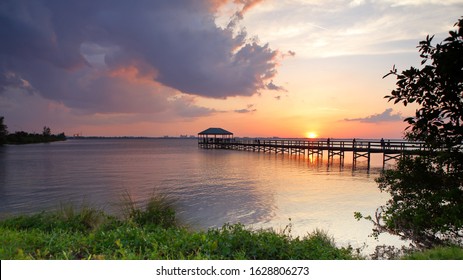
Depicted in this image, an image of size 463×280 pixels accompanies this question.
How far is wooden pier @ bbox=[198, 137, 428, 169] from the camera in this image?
24.1 m

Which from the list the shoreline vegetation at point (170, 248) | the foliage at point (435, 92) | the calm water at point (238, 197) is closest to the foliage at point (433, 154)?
the foliage at point (435, 92)

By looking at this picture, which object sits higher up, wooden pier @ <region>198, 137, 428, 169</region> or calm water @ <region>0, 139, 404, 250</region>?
wooden pier @ <region>198, 137, 428, 169</region>

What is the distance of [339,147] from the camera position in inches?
1190

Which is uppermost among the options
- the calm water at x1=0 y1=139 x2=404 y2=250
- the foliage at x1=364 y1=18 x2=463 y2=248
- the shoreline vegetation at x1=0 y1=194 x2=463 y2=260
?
the foliage at x1=364 y1=18 x2=463 y2=248

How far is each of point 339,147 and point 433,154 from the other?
26236 millimetres

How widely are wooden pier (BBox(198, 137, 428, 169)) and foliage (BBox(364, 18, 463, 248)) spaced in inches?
20.1

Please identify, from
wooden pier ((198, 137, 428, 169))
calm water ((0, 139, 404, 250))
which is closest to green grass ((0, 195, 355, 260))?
wooden pier ((198, 137, 428, 169))

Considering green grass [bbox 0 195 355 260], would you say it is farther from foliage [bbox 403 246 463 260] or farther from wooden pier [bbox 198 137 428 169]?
wooden pier [bbox 198 137 428 169]

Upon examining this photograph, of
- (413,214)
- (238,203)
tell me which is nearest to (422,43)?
(413,214)

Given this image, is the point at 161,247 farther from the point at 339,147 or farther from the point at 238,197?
the point at 339,147

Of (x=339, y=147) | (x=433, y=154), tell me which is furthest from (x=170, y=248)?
(x=339, y=147)

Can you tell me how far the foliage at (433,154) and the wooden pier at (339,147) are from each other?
51cm

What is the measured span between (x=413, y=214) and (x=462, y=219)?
2.59 feet
